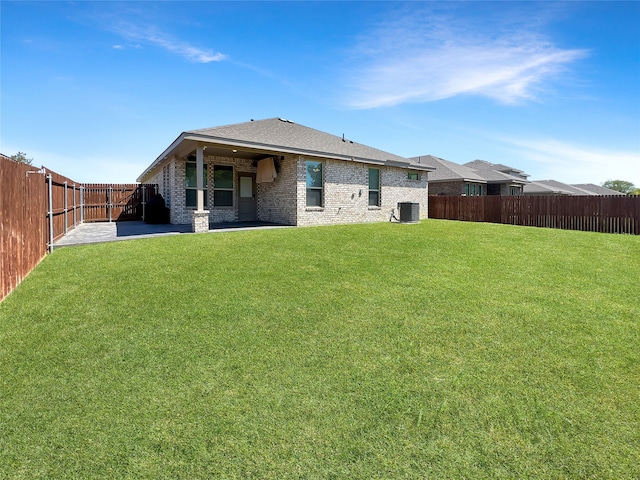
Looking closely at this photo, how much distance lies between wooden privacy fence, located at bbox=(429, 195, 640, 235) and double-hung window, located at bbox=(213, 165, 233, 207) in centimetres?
1351

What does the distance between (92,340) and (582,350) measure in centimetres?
559

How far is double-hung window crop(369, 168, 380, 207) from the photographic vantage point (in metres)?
16.9

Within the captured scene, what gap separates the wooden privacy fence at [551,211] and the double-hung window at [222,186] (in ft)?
44.3

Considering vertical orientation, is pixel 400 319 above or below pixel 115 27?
below

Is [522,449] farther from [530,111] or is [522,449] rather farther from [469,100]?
[530,111]

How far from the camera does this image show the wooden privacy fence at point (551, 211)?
15.2 m

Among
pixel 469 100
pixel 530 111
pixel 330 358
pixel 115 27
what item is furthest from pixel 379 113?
pixel 330 358

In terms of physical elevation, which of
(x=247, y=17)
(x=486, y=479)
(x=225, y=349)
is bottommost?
(x=486, y=479)

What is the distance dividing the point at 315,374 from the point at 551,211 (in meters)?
18.9

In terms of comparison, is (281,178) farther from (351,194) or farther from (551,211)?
(551,211)

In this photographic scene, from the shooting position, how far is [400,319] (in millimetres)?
4531

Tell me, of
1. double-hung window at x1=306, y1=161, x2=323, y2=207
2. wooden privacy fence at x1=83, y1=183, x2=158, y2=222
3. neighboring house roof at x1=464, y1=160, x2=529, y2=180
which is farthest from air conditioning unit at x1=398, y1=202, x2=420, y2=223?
neighboring house roof at x1=464, y1=160, x2=529, y2=180

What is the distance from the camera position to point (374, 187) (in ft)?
56.1

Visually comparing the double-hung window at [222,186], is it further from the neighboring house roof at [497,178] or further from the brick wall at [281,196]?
the neighboring house roof at [497,178]
